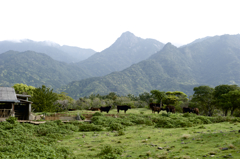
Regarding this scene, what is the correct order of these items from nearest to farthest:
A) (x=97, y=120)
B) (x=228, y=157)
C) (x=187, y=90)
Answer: (x=228, y=157) < (x=97, y=120) < (x=187, y=90)

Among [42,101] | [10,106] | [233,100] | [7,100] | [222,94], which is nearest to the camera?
[7,100]

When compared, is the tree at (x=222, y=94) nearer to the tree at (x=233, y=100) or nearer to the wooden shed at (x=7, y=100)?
the tree at (x=233, y=100)

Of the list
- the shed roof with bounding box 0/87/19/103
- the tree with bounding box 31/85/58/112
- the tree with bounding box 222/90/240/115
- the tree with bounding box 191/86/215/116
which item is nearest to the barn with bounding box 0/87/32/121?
the shed roof with bounding box 0/87/19/103

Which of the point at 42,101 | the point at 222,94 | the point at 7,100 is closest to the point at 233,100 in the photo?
the point at 222,94

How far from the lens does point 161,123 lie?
2008 centimetres

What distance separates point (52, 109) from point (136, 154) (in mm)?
32057

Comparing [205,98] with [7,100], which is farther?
[205,98]

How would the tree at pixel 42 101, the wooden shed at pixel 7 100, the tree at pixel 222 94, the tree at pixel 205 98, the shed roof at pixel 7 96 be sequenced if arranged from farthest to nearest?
the tree at pixel 205 98 → the tree at pixel 42 101 → the tree at pixel 222 94 → the shed roof at pixel 7 96 → the wooden shed at pixel 7 100

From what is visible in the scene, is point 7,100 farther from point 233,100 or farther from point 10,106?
point 233,100

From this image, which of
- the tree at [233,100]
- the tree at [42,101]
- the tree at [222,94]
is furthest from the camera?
the tree at [42,101]

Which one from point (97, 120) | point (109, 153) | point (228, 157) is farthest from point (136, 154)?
point (97, 120)

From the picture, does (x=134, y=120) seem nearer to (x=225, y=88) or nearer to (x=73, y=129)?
(x=73, y=129)

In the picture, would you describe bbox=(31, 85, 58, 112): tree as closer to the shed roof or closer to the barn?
the barn

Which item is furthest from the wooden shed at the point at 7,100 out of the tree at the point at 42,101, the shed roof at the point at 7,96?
the tree at the point at 42,101
